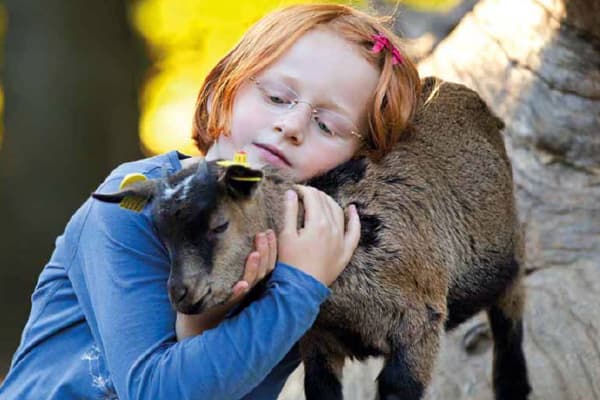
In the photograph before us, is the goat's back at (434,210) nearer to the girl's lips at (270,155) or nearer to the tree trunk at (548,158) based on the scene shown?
the girl's lips at (270,155)

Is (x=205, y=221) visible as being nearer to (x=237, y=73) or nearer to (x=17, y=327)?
(x=237, y=73)

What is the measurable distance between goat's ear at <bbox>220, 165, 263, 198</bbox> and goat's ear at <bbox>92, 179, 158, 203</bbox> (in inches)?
8.7

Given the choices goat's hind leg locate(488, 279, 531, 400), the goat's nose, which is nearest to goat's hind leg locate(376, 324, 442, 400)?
the goat's nose

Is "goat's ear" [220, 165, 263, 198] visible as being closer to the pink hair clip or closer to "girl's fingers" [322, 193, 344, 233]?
"girl's fingers" [322, 193, 344, 233]

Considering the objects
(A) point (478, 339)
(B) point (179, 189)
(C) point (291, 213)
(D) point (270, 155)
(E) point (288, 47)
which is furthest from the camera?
(A) point (478, 339)

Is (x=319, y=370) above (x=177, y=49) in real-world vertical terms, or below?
above

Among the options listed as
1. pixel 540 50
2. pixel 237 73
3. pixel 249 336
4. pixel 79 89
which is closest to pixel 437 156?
pixel 237 73

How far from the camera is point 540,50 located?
18.2ft

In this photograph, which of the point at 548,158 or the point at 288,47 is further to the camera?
the point at 548,158

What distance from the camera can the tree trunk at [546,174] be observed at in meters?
4.57

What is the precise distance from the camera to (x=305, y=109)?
3.29 m

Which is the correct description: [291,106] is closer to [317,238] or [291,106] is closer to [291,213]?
[291,213]

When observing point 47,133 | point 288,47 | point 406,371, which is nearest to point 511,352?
point 406,371

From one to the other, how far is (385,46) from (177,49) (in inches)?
387
